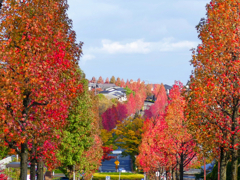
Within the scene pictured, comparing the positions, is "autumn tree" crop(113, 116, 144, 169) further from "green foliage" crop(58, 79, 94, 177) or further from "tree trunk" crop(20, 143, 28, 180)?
"tree trunk" crop(20, 143, 28, 180)

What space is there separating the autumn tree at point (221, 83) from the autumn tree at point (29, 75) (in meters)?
7.08

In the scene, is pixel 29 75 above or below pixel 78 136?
above

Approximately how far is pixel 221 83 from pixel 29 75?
9234mm

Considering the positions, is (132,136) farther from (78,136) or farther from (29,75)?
(29,75)

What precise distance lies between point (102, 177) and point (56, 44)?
45091 millimetres

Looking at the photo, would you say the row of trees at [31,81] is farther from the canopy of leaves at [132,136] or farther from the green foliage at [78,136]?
the canopy of leaves at [132,136]

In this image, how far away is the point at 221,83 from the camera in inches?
634

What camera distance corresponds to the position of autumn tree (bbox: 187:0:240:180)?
15.8 meters

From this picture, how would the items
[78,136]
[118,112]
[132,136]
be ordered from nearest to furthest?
[78,136], [132,136], [118,112]

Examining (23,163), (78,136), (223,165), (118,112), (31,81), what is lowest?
(223,165)

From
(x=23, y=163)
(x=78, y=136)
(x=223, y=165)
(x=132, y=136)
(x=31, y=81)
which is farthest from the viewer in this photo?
(x=132, y=136)

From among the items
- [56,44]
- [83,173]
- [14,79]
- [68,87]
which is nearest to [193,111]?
[68,87]

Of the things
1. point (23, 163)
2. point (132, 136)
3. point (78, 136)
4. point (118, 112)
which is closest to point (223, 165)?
point (23, 163)

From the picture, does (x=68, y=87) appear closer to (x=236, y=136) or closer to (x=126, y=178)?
(x=236, y=136)
